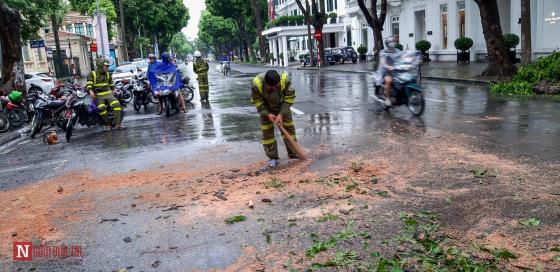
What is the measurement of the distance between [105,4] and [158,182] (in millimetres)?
45806

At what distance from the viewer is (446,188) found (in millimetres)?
5574

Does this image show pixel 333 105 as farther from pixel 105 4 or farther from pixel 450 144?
pixel 105 4

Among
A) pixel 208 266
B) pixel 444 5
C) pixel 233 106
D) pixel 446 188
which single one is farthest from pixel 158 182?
pixel 444 5

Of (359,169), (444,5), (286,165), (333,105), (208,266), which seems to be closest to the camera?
(208,266)

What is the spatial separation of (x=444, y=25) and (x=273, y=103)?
27.4 metres

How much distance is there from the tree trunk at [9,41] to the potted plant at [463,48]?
21.2m

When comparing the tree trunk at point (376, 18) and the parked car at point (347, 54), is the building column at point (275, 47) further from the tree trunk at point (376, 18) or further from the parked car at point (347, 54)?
the tree trunk at point (376, 18)

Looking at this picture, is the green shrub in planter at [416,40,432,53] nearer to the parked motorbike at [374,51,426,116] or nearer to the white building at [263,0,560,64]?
the white building at [263,0,560,64]

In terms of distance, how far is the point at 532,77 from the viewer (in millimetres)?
15281

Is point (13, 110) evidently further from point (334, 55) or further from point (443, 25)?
point (334, 55)

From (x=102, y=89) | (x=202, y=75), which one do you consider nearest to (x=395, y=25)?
(x=202, y=75)

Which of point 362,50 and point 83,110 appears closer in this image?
point 83,110

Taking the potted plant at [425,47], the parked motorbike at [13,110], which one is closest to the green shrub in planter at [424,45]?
the potted plant at [425,47]

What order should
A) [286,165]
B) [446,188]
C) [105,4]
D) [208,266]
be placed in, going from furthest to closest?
[105,4] → [286,165] → [446,188] → [208,266]
